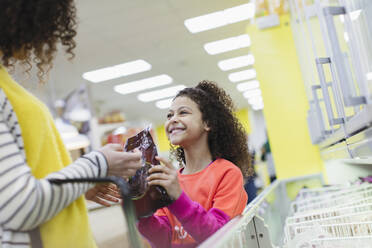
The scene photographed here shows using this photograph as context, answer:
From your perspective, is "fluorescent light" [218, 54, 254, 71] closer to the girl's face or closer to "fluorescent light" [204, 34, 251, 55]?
"fluorescent light" [204, 34, 251, 55]

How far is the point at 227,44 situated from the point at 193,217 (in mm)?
5783

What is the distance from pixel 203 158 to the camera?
149cm

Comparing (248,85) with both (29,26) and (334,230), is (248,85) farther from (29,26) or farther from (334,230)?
(29,26)

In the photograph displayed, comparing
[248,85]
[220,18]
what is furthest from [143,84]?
[248,85]

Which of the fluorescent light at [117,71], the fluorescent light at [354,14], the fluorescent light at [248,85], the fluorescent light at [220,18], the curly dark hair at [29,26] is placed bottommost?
the fluorescent light at [354,14]

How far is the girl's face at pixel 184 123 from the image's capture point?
1.44m

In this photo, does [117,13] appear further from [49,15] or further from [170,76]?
[49,15]

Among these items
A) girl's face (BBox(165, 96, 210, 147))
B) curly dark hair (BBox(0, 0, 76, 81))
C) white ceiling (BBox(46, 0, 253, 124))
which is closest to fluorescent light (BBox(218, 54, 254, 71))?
white ceiling (BBox(46, 0, 253, 124))

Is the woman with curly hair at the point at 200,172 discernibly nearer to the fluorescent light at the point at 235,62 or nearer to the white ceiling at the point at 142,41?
the white ceiling at the point at 142,41

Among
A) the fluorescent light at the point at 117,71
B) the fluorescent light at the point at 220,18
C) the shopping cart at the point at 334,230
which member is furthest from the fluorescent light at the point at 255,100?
the shopping cart at the point at 334,230

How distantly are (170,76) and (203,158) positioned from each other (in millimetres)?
6727

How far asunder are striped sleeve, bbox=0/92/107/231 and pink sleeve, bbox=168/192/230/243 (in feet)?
1.37

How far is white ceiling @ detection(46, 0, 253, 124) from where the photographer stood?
4.68m

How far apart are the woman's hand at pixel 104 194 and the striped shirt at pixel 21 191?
Result: 22 cm
